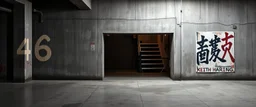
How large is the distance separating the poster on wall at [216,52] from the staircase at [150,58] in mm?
4038

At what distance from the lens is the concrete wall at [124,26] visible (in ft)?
35.5

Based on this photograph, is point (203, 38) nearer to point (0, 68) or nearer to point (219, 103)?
point (219, 103)

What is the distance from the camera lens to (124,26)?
35.8ft

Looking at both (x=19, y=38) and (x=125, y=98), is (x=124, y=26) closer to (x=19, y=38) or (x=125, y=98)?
(x=19, y=38)

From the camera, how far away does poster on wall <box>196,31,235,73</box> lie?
10766 millimetres

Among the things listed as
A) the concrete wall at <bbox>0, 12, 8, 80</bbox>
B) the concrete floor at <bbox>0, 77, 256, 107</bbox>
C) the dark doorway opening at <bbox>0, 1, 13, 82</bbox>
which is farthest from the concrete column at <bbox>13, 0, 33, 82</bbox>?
the concrete floor at <bbox>0, 77, 256, 107</bbox>

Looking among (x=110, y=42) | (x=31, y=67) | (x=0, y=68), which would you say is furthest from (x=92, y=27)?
(x=110, y=42)

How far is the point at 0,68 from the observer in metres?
10.8

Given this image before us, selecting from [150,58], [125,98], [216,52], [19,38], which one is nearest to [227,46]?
[216,52]

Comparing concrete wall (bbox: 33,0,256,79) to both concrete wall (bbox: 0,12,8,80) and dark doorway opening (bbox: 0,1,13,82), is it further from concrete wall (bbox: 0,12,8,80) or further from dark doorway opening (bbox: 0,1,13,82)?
concrete wall (bbox: 0,12,8,80)

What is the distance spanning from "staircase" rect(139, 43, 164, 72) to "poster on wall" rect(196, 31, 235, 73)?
4.04 metres

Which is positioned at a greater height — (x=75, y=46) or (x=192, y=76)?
(x=75, y=46)

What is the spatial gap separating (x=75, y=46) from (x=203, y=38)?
5.62 metres

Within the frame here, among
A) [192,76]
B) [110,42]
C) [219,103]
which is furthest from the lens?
[110,42]
